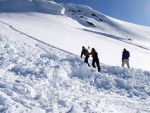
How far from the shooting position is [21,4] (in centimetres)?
9100

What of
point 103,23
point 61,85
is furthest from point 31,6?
→ point 61,85

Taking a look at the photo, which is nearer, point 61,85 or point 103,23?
point 61,85

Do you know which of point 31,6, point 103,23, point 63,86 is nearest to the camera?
point 63,86

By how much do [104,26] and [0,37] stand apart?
249 feet

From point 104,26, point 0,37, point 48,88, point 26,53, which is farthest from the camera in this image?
point 104,26

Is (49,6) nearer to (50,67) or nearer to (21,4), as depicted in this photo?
(21,4)

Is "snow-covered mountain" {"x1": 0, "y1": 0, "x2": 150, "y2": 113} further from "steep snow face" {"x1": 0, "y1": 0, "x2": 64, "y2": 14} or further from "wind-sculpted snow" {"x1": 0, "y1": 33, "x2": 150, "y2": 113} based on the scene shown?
"steep snow face" {"x1": 0, "y1": 0, "x2": 64, "y2": 14}

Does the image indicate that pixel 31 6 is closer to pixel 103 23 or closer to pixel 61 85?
pixel 103 23

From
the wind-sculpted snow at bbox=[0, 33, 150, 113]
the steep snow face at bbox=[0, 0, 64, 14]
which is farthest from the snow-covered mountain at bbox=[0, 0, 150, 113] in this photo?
the steep snow face at bbox=[0, 0, 64, 14]

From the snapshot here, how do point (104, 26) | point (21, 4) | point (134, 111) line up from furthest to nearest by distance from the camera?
point (104, 26) → point (21, 4) → point (134, 111)

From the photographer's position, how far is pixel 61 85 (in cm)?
1563

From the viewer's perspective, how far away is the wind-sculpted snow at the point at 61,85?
1248 cm

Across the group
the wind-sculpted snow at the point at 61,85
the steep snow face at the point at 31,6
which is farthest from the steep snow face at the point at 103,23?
the wind-sculpted snow at the point at 61,85

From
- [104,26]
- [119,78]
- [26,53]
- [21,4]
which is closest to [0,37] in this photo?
[26,53]
